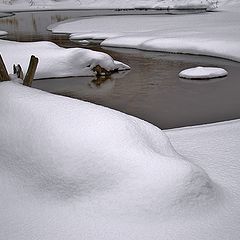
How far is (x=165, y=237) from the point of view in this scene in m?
2.86

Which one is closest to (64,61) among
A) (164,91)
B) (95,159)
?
(164,91)

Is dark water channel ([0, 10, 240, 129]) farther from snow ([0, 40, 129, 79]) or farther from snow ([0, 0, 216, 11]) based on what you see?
snow ([0, 0, 216, 11])

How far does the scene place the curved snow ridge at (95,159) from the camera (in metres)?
3.16

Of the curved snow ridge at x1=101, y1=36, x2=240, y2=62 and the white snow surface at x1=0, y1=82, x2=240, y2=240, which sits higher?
the white snow surface at x1=0, y1=82, x2=240, y2=240

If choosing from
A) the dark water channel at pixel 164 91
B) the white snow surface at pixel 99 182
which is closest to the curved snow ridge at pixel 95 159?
the white snow surface at pixel 99 182

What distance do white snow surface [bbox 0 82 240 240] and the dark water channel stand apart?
3023mm

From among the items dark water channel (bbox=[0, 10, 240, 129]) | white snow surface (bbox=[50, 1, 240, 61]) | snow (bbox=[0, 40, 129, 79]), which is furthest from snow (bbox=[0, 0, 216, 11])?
snow (bbox=[0, 40, 129, 79])

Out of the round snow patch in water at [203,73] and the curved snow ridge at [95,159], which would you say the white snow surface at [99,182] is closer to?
the curved snow ridge at [95,159]

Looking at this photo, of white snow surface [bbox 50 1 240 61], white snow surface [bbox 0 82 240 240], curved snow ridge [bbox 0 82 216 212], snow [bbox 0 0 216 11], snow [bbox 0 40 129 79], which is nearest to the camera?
white snow surface [bbox 0 82 240 240]

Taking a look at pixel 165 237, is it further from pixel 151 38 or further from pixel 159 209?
pixel 151 38

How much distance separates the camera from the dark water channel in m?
7.18

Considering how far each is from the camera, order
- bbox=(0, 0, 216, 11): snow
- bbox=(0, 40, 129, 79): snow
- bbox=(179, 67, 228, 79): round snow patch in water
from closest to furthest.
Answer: bbox=(179, 67, 228, 79): round snow patch in water
bbox=(0, 40, 129, 79): snow
bbox=(0, 0, 216, 11): snow

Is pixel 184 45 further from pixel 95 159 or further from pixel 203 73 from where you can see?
pixel 95 159

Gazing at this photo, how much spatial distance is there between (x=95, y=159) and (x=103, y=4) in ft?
144
